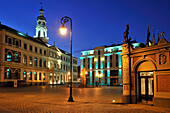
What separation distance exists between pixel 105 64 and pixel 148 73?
213ft

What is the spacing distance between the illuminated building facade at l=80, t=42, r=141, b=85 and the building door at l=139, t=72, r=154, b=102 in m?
57.0

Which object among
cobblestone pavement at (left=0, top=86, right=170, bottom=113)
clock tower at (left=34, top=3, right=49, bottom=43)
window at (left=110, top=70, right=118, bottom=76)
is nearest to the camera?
cobblestone pavement at (left=0, top=86, right=170, bottom=113)


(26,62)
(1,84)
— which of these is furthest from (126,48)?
(26,62)

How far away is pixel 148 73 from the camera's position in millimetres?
12547

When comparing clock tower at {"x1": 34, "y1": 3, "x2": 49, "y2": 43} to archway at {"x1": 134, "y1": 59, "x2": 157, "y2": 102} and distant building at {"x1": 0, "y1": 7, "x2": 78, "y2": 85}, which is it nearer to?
distant building at {"x1": 0, "y1": 7, "x2": 78, "y2": 85}

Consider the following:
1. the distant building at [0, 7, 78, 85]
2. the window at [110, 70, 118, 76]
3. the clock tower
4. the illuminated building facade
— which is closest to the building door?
the distant building at [0, 7, 78, 85]

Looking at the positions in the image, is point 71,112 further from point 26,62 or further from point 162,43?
point 26,62

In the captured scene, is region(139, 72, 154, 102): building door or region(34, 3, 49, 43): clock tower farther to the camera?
region(34, 3, 49, 43): clock tower

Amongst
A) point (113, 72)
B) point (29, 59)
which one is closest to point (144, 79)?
point (29, 59)

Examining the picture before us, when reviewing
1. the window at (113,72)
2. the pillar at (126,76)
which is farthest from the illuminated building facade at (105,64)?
the pillar at (126,76)

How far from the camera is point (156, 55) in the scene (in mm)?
11469

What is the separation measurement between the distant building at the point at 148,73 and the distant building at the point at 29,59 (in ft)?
122

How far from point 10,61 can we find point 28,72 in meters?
9.48

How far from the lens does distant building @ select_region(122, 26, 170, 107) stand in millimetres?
10906
